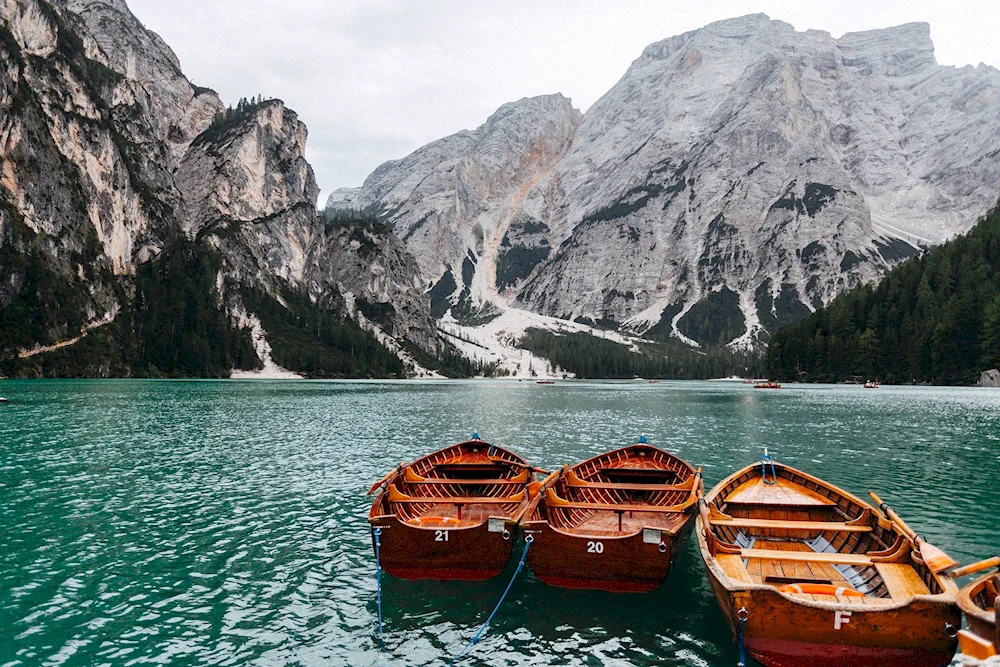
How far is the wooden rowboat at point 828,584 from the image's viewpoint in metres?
11.5

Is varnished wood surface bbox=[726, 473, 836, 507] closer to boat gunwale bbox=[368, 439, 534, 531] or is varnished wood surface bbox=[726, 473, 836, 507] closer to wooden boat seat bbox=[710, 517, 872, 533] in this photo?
wooden boat seat bbox=[710, 517, 872, 533]

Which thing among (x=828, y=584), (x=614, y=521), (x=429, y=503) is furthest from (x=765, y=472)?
(x=429, y=503)

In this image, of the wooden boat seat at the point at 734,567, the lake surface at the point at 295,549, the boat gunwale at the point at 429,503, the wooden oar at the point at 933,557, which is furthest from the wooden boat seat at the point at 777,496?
the boat gunwale at the point at 429,503

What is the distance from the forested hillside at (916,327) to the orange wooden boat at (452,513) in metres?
141

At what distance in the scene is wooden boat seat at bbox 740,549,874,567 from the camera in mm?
14547

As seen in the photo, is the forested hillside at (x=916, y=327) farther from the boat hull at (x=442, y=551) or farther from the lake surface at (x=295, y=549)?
the boat hull at (x=442, y=551)

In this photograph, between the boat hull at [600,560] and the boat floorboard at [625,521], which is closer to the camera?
the boat hull at [600,560]

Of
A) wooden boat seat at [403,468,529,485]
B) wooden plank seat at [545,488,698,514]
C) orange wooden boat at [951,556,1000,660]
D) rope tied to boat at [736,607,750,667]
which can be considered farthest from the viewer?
wooden boat seat at [403,468,529,485]

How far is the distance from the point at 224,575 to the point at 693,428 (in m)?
55.1

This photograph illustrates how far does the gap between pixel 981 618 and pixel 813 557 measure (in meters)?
5.16

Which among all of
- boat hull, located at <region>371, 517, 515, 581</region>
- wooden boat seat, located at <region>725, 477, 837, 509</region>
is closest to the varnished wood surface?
wooden boat seat, located at <region>725, 477, 837, 509</region>

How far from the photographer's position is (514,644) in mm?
14078

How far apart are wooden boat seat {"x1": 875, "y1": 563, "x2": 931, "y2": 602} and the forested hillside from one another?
142482 mm

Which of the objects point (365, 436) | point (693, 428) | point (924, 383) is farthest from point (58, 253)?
point (924, 383)
